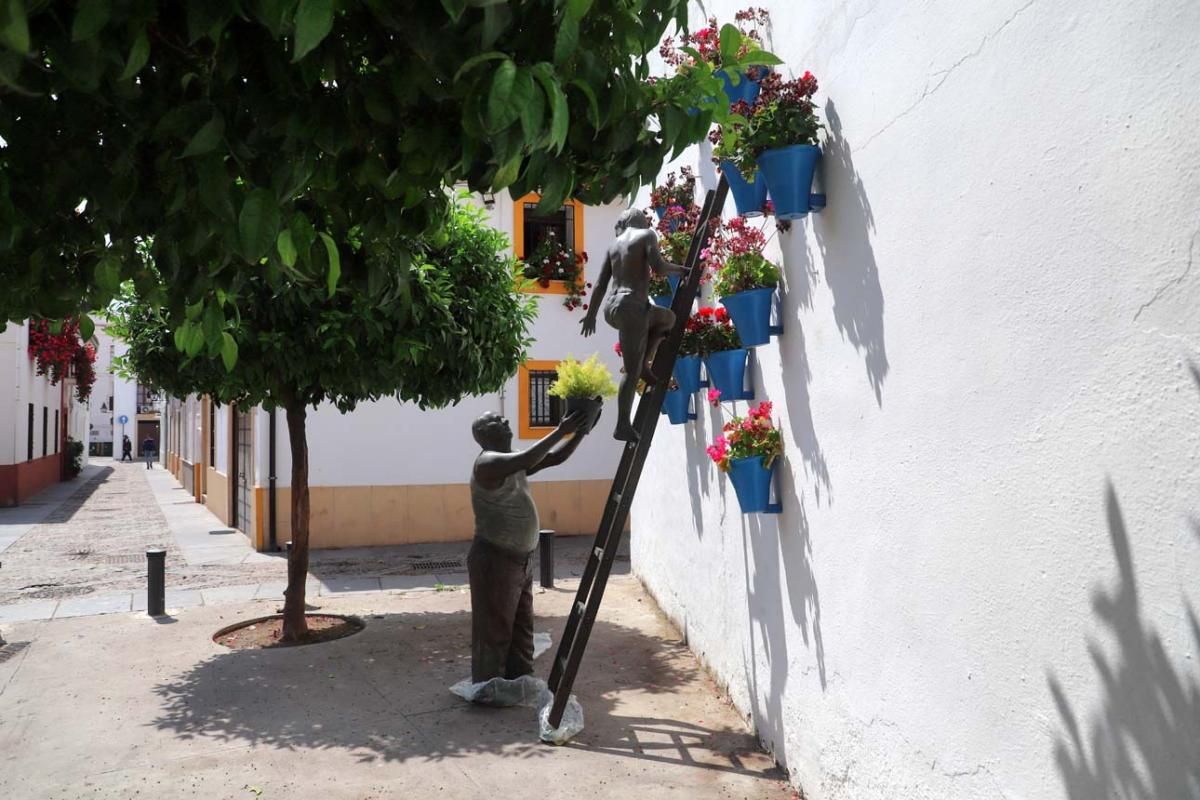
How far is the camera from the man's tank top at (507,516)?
587 cm

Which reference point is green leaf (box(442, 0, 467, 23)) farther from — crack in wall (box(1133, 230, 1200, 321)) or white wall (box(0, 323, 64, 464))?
white wall (box(0, 323, 64, 464))

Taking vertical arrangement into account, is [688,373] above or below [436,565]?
above

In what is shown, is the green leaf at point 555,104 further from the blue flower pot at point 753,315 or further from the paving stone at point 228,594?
the paving stone at point 228,594

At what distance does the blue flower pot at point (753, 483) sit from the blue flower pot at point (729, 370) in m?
0.59

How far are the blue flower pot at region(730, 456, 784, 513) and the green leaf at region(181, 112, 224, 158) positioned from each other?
3434mm

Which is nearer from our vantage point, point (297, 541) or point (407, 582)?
point (297, 541)

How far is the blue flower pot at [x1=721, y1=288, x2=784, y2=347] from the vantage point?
4.79 metres

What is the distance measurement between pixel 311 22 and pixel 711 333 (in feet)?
13.2

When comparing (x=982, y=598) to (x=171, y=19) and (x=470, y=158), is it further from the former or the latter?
(x=171, y=19)

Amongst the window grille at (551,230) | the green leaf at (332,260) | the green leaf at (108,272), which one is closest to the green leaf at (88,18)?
the green leaf at (332,260)

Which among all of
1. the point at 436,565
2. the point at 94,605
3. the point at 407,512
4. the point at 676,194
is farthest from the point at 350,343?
the point at 407,512

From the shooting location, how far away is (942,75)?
10.7ft

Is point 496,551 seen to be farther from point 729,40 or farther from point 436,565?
point 436,565

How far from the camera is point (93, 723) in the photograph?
5805 millimetres
